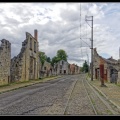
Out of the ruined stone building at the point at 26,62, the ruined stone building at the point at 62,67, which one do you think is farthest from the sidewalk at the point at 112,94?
the ruined stone building at the point at 62,67

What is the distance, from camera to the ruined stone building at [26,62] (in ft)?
125

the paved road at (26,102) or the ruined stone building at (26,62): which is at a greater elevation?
the ruined stone building at (26,62)

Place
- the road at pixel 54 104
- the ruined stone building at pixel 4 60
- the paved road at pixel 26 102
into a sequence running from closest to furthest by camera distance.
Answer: the road at pixel 54 104 → the paved road at pixel 26 102 → the ruined stone building at pixel 4 60

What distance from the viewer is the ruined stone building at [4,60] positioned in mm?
28202

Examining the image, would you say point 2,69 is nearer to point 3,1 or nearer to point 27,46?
point 27,46

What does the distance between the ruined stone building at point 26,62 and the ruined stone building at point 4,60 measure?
526 cm

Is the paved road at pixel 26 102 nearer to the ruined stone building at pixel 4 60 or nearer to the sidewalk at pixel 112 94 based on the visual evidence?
the sidewalk at pixel 112 94

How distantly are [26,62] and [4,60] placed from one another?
12.7 metres

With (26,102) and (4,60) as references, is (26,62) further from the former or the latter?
(26,102)

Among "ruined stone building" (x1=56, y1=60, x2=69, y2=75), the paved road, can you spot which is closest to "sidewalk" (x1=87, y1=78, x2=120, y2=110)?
the paved road

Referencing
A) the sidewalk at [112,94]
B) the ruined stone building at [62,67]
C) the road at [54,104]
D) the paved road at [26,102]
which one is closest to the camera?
the road at [54,104]

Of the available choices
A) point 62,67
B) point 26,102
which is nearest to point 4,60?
point 26,102

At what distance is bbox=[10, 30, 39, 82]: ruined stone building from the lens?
3812cm

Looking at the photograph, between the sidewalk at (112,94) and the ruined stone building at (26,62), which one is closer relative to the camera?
the sidewalk at (112,94)
